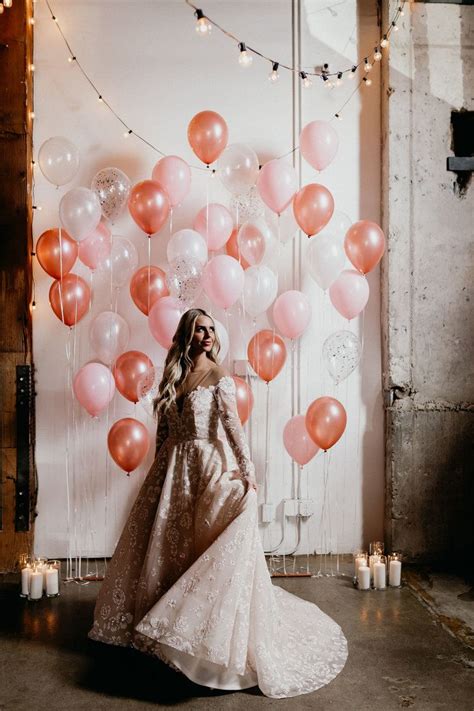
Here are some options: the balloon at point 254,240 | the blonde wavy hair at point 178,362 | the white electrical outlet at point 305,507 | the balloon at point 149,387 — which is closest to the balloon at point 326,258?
the balloon at point 254,240

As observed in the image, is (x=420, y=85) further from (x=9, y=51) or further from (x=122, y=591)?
(x=122, y=591)

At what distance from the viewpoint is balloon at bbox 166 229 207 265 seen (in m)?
3.67

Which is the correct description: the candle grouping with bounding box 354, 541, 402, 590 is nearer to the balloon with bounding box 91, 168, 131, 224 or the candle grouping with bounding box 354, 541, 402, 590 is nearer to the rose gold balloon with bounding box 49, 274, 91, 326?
the rose gold balloon with bounding box 49, 274, 91, 326

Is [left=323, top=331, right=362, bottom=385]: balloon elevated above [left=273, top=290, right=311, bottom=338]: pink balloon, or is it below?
below

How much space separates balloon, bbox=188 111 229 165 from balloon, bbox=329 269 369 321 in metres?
0.99

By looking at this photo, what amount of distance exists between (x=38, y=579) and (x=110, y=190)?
212 cm

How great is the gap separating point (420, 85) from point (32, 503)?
3.51 m

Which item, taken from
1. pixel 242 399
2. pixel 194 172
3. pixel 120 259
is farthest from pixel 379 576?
pixel 194 172

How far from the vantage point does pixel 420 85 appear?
4266mm

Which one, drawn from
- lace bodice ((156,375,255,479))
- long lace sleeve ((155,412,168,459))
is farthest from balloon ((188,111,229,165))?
long lace sleeve ((155,412,168,459))

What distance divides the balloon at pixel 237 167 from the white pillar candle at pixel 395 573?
2.27 m

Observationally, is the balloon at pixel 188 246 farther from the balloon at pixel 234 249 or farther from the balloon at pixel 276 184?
the balloon at pixel 276 184

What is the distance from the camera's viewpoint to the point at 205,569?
268cm

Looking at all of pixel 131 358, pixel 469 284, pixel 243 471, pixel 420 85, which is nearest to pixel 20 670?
pixel 243 471
